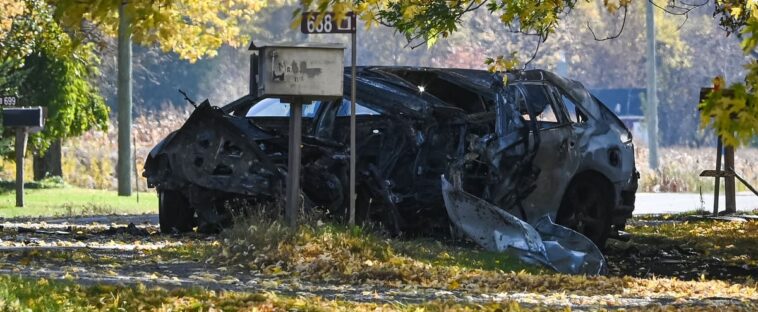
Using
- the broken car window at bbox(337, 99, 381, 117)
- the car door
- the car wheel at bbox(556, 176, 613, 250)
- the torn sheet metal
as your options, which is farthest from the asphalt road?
the torn sheet metal

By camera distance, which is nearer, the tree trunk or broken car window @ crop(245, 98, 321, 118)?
broken car window @ crop(245, 98, 321, 118)

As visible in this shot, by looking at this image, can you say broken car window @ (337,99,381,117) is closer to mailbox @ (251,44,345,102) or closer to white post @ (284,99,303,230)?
mailbox @ (251,44,345,102)

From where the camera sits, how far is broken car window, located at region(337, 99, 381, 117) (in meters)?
17.4

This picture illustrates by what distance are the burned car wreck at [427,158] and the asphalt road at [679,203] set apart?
10.9 metres

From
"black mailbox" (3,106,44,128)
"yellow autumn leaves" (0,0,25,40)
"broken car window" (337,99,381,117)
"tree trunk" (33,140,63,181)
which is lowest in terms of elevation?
"tree trunk" (33,140,63,181)

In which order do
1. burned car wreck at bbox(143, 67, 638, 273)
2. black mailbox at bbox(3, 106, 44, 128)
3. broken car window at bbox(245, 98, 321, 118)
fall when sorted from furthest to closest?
black mailbox at bbox(3, 106, 44, 128)
broken car window at bbox(245, 98, 321, 118)
burned car wreck at bbox(143, 67, 638, 273)

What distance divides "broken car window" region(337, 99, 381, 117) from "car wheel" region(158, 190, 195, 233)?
1.97m

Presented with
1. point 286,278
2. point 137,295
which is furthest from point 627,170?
point 137,295

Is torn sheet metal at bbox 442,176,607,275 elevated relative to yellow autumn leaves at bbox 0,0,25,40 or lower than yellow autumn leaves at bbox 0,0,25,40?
lower

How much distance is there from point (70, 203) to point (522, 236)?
15.8m

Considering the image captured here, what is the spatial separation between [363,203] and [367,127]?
719 millimetres

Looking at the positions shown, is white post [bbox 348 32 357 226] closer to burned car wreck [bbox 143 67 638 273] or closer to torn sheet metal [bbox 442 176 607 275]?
burned car wreck [bbox 143 67 638 273]

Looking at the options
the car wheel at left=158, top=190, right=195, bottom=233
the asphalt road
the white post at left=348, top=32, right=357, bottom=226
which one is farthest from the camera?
the asphalt road

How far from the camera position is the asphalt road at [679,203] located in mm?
30331
